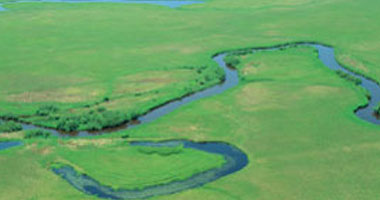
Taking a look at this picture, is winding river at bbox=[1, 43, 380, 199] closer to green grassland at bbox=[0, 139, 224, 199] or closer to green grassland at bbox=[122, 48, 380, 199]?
green grassland at bbox=[0, 139, 224, 199]

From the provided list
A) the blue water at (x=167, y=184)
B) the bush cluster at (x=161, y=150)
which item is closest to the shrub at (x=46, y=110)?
the blue water at (x=167, y=184)

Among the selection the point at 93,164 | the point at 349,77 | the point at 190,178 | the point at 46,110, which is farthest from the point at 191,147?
the point at 349,77

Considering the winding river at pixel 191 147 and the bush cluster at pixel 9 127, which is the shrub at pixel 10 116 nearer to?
the winding river at pixel 191 147

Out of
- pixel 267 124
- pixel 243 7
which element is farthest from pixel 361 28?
pixel 267 124

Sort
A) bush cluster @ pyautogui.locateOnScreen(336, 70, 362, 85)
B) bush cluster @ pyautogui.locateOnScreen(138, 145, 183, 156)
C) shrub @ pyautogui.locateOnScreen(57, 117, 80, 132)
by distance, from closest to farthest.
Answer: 1. bush cluster @ pyautogui.locateOnScreen(138, 145, 183, 156)
2. shrub @ pyautogui.locateOnScreen(57, 117, 80, 132)
3. bush cluster @ pyautogui.locateOnScreen(336, 70, 362, 85)

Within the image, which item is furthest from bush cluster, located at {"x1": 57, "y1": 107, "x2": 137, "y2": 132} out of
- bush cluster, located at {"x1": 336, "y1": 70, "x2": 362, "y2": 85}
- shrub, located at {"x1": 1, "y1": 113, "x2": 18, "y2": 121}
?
bush cluster, located at {"x1": 336, "y1": 70, "x2": 362, "y2": 85}
